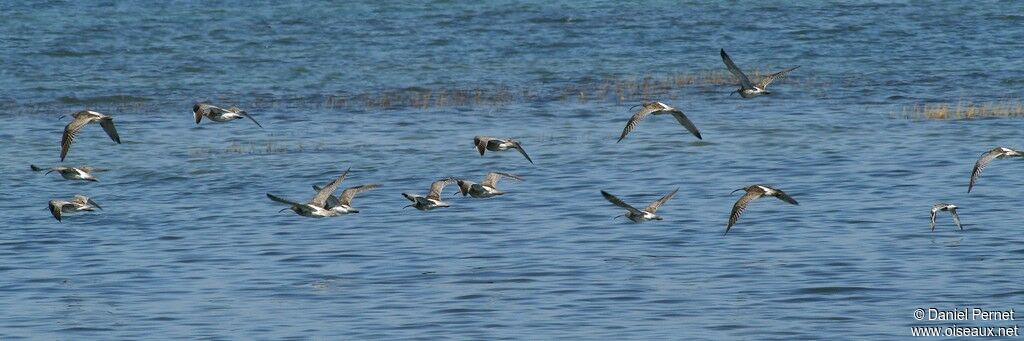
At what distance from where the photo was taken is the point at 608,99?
142ft

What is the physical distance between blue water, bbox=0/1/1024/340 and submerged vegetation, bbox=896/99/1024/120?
1024 millimetres

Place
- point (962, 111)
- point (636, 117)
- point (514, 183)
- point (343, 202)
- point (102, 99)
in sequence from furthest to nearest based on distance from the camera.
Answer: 1. point (102, 99)
2. point (962, 111)
3. point (514, 183)
4. point (343, 202)
5. point (636, 117)

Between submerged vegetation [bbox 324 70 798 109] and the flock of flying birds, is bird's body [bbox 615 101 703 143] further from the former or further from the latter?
submerged vegetation [bbox 324 70 798 109]

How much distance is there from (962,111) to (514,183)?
1153 centimetres

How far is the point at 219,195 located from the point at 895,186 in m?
11.0

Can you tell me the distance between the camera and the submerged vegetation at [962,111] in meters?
37.9

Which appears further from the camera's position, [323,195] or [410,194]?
[410,194]

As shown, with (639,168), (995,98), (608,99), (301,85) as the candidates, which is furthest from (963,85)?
(301,85)

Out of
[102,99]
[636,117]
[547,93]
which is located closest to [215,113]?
[636,117]

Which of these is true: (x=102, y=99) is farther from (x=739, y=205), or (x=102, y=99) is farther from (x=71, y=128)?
(x=739, y=205)

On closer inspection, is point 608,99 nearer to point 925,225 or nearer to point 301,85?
point 301,85

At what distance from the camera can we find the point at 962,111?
38.2m

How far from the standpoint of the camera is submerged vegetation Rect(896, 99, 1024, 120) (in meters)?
37.9

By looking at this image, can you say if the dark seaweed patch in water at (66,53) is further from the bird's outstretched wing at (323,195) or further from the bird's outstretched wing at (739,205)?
the bird's outstretched wing at (739,205)
